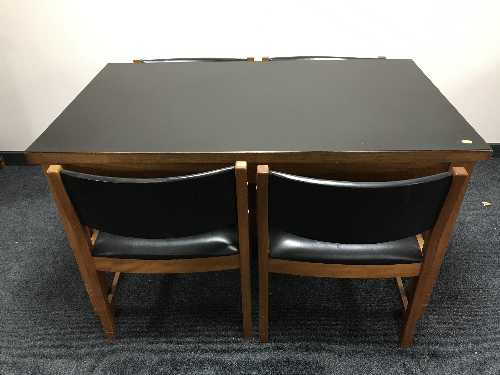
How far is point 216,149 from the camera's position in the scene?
894mm

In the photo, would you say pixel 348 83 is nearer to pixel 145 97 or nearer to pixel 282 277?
pixel 145 97

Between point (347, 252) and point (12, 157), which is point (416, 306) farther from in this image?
point (12, 157)

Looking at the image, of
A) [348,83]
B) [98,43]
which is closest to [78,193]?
[348,83]

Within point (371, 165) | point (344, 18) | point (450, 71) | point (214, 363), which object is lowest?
point (214, 363)

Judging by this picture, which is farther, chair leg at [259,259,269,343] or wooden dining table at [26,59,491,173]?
chair leg at [259,259,269,343]

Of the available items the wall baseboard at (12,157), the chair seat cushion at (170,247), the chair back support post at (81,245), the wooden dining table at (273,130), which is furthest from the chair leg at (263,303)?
the wall baseboard at (12,157)

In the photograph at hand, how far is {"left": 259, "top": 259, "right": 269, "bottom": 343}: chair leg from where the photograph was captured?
1.07 meters

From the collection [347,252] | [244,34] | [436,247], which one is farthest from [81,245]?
[244,34]

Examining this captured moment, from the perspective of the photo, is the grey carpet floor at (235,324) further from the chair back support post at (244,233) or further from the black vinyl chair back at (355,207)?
the black vinyl chair back at (355,207)

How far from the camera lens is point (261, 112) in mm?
1051

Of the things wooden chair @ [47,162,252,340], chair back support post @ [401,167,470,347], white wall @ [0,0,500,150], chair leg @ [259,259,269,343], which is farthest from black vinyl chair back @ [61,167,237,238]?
white wall @ [0,0,500,150]

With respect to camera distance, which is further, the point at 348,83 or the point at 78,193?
the point at 348,83

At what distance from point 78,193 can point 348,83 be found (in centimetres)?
88

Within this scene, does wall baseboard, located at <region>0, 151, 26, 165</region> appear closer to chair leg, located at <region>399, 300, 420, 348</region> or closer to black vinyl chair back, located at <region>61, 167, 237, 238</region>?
black vinyl chair back, located at <region>61, 167, 237, 238</region>
